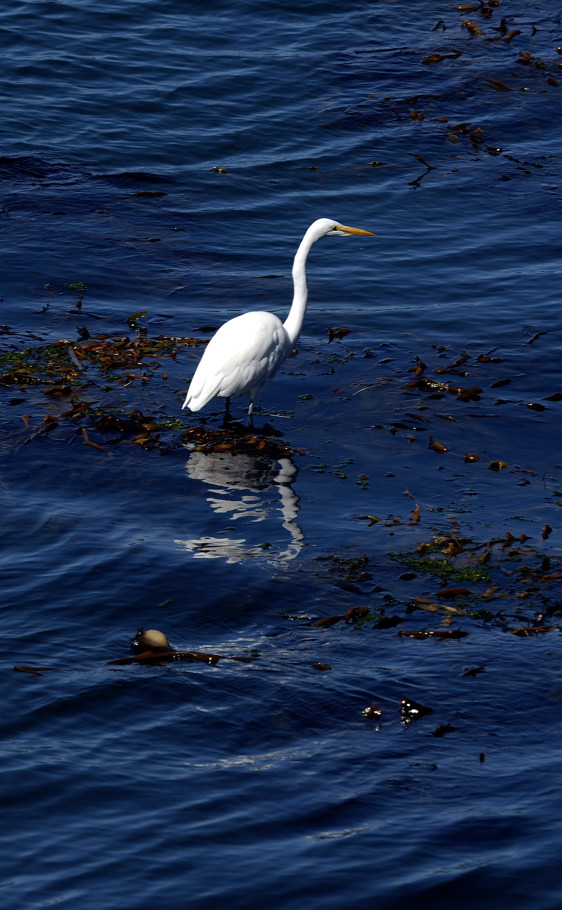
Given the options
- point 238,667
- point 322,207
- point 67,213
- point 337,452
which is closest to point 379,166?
point 322,207

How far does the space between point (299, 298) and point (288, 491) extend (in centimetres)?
281

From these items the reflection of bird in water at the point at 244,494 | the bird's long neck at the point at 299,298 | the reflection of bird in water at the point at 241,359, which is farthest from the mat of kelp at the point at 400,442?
the bird's long neck at the point at 299,298

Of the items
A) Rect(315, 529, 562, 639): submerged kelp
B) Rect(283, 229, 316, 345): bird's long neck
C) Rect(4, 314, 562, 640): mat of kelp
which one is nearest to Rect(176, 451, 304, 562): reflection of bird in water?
Rect(4, 314, 562, 640): mat of kelp

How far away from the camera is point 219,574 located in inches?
368

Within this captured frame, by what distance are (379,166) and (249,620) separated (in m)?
12.5

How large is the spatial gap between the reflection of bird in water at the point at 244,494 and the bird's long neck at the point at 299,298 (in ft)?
5.75

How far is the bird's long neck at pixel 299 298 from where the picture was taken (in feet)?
41.7

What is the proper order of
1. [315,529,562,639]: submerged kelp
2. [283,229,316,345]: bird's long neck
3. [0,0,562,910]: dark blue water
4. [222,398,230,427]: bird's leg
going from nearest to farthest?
[0,0,562,910]: dark blue water, [315,529,562,639]: submerged kelp, [222,398,230,427]: bird's leg, [283,229,316,345]: bird's long neck

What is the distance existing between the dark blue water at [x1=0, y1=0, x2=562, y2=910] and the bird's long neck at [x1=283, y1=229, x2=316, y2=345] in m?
0.72

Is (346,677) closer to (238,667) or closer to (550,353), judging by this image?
(238,667)

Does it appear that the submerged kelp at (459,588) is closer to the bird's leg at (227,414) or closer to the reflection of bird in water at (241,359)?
the reflection of bird in water at (241,359)

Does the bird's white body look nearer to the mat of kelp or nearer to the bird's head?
the mat of kelp

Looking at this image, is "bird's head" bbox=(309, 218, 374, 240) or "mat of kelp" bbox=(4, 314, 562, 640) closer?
"mat of kelp" bbox=(4, 314, 562, 640)

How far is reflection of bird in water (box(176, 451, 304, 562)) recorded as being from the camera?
32.1 feet
